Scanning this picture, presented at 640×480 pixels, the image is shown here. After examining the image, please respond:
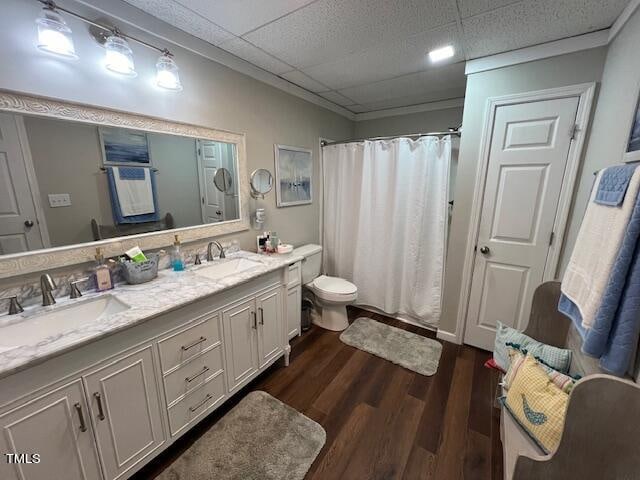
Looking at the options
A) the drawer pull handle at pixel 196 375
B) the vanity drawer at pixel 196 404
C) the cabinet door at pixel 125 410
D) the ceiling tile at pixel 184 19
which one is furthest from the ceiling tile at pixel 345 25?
the vanity drawer at pixel 196 404

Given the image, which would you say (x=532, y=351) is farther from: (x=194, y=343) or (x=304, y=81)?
(x=304, y=81)

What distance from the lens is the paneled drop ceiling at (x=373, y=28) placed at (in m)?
1.35

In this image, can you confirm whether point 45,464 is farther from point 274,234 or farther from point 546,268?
point 546,268

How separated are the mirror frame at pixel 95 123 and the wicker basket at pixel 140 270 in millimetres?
118

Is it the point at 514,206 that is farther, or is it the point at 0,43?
the point at 514,206

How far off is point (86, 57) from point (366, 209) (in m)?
2.35

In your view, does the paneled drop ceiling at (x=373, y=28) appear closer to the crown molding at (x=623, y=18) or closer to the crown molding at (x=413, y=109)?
the crown molding at (x=623, y=18)

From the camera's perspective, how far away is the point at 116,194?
1440 millimetres

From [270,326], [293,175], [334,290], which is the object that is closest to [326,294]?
[334,290]

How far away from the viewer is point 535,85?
70.6 inches

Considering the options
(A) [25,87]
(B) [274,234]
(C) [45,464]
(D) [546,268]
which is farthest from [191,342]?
(D) [546,268]

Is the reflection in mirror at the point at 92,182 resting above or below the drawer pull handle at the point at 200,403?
above

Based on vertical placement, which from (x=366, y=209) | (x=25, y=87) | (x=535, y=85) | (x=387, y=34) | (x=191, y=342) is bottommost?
(x=191, y=342)

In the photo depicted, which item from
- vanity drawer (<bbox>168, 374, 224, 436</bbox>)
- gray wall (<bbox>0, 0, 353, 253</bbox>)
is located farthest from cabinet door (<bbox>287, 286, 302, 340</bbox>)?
vanity drawer (<bbox>168, 374, 224, 436</bbox>)
